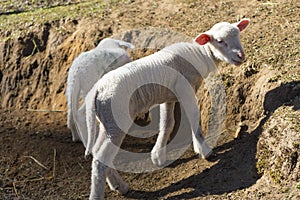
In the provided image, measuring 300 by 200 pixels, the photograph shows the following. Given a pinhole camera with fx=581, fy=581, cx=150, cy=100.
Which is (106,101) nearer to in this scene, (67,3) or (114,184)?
(114,184)

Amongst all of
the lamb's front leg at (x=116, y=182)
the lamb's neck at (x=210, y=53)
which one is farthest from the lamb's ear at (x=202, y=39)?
the lamb's front leg at (x=116, y=182)

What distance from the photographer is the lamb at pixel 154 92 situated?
16.4 feet

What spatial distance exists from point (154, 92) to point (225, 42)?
2.61 feet

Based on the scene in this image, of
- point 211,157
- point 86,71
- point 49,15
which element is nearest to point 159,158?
point 211,157

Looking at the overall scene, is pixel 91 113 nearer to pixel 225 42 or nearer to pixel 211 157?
pixel 211 157

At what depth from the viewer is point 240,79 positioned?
5.85 metres

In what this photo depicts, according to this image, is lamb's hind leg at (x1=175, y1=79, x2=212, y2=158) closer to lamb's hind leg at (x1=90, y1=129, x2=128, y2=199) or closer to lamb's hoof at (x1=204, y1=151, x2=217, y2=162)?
lamb's hoof at (x1=204, y1=151, x2=217, y2=162)

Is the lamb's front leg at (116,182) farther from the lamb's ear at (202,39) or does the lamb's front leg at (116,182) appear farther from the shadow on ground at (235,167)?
the lamb's ear at (202,39)

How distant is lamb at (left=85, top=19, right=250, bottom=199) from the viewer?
197 inches

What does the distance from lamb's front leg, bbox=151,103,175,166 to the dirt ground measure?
0.44 feet

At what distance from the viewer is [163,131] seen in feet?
18.9

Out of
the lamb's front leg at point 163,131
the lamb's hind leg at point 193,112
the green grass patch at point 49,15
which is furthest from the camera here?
the green grass patch at point 49,15

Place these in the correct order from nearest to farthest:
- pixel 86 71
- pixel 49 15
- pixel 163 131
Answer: pixel 163 131 → pixel 86 71 → pixel 49 15

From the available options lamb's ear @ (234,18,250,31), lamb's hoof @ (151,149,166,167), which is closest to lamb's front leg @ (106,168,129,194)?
lamb's hoof @ (151,149,166,167)
